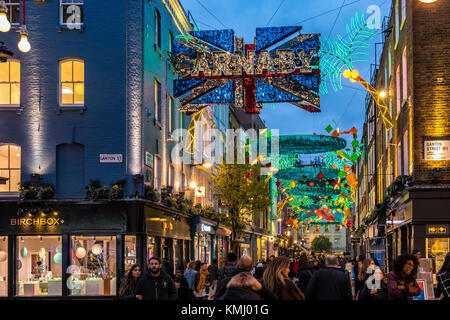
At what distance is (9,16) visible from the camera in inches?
1064

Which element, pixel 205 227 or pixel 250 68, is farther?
pixel 205 227

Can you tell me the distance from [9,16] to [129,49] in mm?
4807

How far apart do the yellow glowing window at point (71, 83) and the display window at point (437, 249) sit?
13.8 meters

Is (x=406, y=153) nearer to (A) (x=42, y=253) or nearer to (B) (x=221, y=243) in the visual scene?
(A) (x=42, y=253)

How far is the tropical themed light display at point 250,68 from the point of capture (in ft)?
80.5

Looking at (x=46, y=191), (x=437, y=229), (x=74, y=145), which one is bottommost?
A: (x=437, y=229)

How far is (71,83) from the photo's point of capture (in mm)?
26969

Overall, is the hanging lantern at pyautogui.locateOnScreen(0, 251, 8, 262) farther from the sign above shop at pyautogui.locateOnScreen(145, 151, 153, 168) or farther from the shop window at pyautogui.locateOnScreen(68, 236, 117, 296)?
the sign above shop at pyautogui.locateOnScreen(145, 151, 153, 168)

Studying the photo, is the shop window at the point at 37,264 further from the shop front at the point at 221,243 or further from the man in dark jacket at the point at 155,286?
the shop front at the point at 221,243

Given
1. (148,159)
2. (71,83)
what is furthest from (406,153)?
(71,83)

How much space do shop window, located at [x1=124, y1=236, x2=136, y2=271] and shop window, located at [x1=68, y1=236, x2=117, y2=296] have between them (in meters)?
0.45


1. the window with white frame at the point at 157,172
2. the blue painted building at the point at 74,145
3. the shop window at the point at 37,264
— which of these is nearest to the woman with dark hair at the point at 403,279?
the blue painted building at the point at 74,145

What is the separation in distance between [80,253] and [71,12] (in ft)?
30.3
